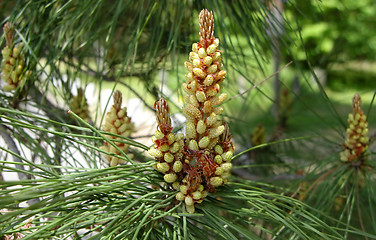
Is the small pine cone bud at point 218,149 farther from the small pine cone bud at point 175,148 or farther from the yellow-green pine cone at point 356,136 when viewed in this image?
the yellow-green pine cone at point 356,136

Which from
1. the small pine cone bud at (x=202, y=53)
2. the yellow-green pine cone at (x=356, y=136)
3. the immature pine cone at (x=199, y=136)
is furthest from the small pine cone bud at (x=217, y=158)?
the yellow-green pine cone at (x=356, y=136)

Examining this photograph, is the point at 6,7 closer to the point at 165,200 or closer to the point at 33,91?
the point at 33,91

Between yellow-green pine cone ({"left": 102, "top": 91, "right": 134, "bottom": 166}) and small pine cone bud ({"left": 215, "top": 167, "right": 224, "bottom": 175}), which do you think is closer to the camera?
small pine cone bud ({"left": 215, "top": 167, "right": 224, "bottom": 175})

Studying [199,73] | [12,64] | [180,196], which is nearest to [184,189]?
[180,196]

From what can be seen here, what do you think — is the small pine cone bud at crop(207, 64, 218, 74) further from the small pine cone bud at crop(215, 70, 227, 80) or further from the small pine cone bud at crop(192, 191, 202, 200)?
the small pine cone bud at crop(192, 191, 202, 200)

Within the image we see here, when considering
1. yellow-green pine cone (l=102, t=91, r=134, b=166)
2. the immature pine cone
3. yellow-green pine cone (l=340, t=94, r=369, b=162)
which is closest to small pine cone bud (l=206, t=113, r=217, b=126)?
the immature pine cone

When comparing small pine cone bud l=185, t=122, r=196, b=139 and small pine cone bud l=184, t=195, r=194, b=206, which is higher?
small pine cone bud l=185, t=122, r=196, b=139

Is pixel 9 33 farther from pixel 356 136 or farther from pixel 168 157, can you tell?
pixel 356 136
